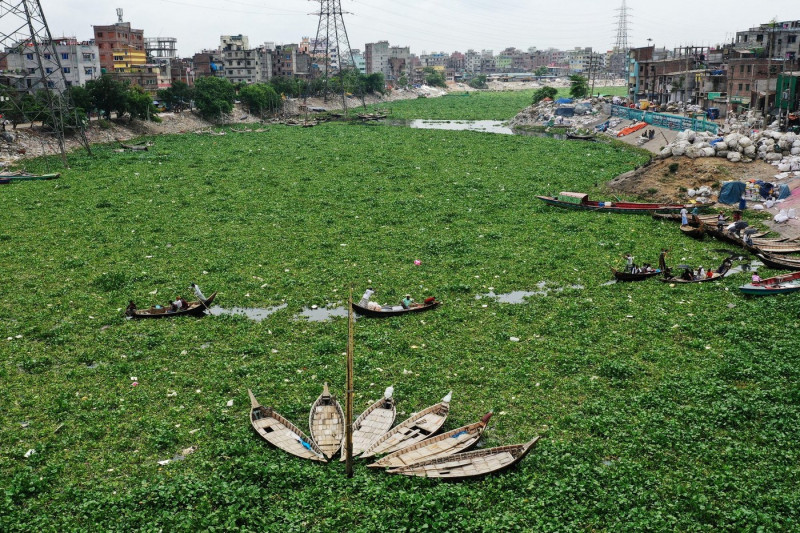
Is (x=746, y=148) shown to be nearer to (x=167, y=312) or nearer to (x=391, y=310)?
(x=391, y=310)

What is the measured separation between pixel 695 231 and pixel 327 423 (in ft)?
72.1

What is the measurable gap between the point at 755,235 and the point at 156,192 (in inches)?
1372

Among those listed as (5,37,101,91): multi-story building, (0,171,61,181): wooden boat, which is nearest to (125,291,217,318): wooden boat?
(0,171,61,181): wooden boat

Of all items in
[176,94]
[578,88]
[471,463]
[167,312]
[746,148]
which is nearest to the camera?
[471,463]

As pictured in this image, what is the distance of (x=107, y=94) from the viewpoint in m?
69.1

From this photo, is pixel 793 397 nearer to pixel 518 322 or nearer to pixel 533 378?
pixel 533 378

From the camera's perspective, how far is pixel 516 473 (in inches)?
505

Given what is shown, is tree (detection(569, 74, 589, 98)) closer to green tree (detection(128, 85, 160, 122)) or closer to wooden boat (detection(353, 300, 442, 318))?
green tree (detection(128, 85, 160, 122))

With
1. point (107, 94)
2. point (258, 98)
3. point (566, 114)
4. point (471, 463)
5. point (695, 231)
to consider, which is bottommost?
point (471, 463)

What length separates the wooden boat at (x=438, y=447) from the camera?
13.1 meters

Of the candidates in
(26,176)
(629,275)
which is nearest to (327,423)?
(629,275)

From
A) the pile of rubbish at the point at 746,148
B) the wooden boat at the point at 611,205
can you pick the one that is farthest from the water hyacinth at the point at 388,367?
the pile of rubbish at the point at 746,148

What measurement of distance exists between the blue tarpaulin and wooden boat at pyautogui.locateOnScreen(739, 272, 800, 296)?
13590 mm

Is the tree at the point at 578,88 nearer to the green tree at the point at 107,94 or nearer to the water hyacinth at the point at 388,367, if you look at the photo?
the green tree at the point at 107,94
